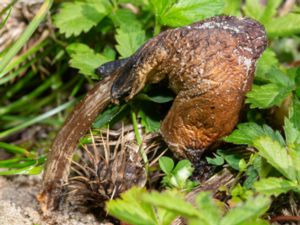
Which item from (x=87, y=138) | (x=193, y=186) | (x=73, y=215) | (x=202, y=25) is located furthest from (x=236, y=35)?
(x=73, y=215)

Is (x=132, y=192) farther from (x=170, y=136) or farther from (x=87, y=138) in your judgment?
(x=87, y=138)

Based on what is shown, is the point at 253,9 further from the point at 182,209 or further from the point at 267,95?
the point at 182,209

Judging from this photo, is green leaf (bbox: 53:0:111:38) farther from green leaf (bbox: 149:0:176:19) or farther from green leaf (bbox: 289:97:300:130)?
green leaf (bbox: 289:97:300:130)

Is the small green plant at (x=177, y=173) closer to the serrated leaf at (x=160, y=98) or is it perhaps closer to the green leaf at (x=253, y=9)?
the serrated leaf at (x=160, y=98)

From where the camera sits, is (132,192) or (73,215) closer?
(132,192)

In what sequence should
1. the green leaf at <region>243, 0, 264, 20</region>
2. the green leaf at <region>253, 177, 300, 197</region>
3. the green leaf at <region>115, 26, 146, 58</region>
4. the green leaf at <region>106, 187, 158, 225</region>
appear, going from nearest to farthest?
1. the green leaf at <region>106, 187, 158, 225</region>
2. the green leaf at <region>253, 177, 300, 197</region>
3. the green leaf at <region>115, 26, 146, 58</region>
4. the green leaf at <region>243, 0, 264, 20</region>

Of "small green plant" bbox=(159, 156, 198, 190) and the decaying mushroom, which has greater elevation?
the decaying mushroom

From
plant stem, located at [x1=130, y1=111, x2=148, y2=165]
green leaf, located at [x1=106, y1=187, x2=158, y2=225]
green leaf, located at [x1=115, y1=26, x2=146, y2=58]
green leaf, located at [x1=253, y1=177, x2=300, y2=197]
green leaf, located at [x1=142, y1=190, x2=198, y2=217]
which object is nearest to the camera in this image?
green leaf, located at [x1=142, y1=190, x2=198, y2=217]

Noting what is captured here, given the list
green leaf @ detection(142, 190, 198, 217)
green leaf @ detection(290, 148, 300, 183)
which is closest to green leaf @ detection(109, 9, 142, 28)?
green leaf @ detection(290, 148, 300, 183)
